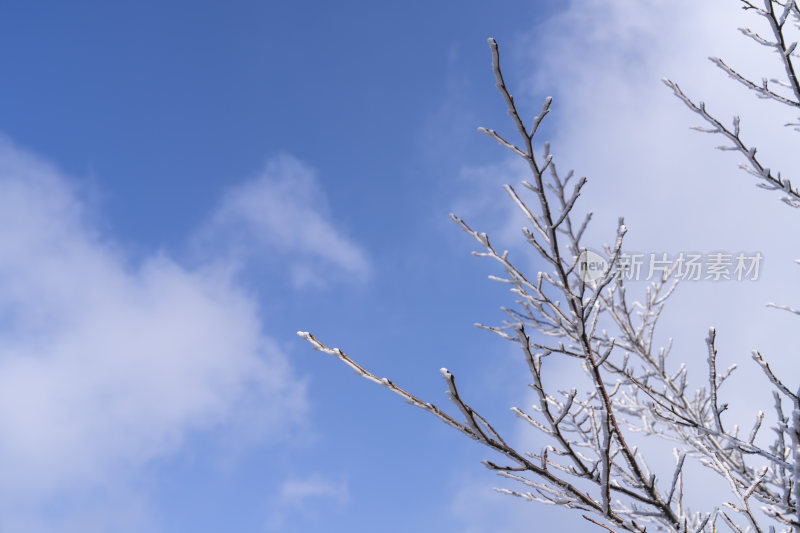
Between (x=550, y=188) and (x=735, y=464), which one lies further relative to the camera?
(x=735, y=464)

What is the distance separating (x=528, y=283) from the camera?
239 cm

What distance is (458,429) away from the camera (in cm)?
184

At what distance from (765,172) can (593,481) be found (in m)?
3.23

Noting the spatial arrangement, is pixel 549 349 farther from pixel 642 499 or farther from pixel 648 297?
pixel 648 297

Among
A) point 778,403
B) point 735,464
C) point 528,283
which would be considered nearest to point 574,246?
point 528,283

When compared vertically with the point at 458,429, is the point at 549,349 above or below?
above

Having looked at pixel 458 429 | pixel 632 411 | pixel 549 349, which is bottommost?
pixel 458 429

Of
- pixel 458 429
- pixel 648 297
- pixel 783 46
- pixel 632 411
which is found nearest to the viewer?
pixel 458 429

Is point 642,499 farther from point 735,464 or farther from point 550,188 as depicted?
point 735,464

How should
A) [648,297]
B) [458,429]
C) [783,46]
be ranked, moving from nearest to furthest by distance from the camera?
[458,429]
[783,46]
[648,297]

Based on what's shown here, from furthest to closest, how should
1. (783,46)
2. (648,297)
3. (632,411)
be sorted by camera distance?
1. (632,411)
2. (648,297)
3. (783,46)

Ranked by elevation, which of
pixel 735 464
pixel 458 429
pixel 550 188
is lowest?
pixel 458 429

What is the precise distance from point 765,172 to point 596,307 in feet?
9.71

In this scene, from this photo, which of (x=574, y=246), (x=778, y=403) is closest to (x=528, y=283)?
(x=574, y=246)
